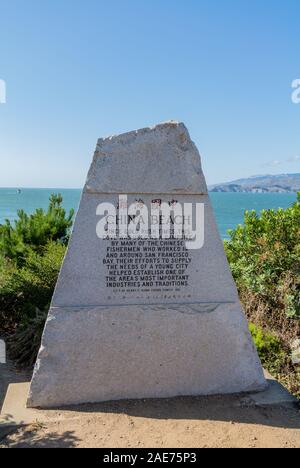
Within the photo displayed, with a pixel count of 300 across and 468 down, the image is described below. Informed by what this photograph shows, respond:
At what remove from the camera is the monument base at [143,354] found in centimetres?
388

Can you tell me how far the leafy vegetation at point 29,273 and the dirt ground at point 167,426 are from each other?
5.78 feet

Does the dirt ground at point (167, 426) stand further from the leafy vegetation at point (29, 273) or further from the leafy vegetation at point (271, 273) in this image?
the leafy vegetation at point (29, 273)

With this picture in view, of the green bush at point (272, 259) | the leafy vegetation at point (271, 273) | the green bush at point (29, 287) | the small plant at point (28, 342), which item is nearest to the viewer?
the small plant at point (28, 342)

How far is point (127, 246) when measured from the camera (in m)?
4.02

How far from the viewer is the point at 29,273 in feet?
21.7

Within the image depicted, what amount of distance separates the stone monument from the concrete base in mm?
104

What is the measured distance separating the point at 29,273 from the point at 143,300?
310 centimetres

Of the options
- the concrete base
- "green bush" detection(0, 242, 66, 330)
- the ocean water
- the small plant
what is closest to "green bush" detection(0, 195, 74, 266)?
"green bush" detection(0, 242, 66, 330)

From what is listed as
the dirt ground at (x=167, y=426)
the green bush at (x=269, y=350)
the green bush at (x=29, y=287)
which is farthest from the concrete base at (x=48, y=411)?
the green bush at (x=29, y=287)

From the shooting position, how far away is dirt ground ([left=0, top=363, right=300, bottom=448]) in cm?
336

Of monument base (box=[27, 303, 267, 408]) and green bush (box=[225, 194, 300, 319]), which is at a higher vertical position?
green bush (box=[225, 194, 300, 319])

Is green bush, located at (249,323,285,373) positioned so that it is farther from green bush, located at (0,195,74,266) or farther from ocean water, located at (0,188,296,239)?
ocean water, located at (0,188,296,239)
